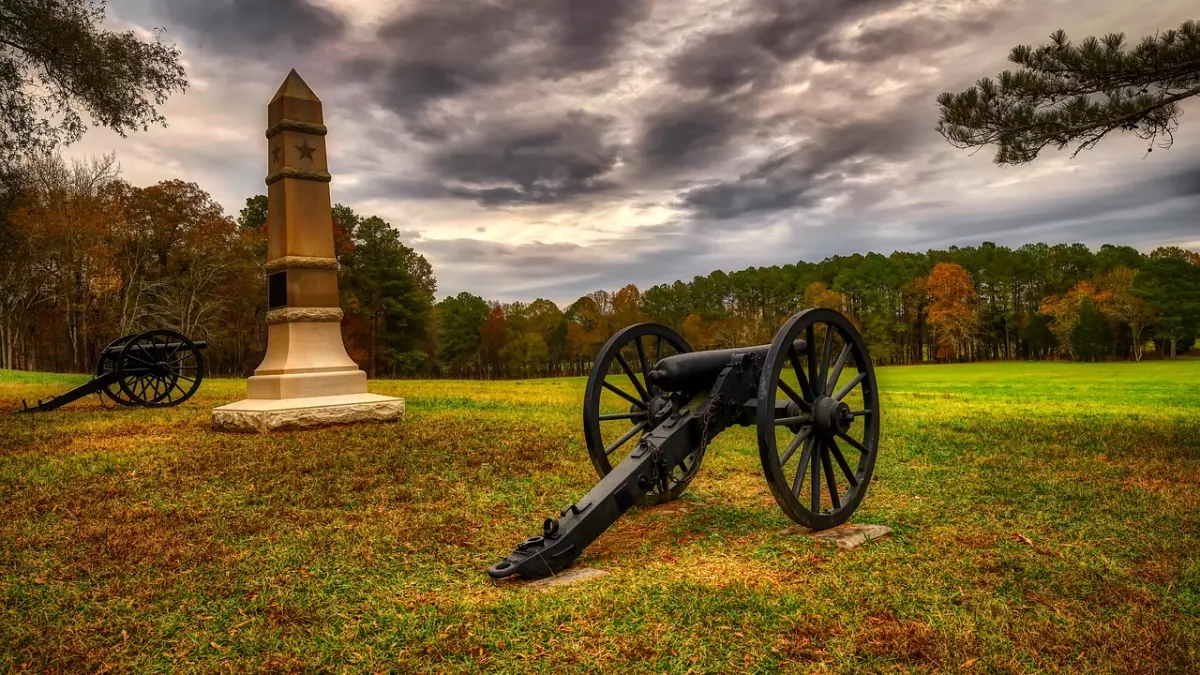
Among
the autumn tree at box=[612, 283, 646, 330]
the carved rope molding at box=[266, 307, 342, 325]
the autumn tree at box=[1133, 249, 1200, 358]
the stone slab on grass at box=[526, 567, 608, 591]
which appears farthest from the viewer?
the autumn tree at box=[612, 283, 646, 330]

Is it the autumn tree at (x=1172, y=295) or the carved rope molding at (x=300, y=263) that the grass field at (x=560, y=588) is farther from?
the autumn tree at (x=1172, y=295)

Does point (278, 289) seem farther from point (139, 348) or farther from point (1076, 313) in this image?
point (1076, 313)

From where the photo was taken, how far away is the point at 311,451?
7855mm

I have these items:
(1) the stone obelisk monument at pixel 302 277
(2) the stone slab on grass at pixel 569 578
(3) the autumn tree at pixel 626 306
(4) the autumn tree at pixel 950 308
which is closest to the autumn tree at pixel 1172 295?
(4) the autumn tree at pixel 950 308

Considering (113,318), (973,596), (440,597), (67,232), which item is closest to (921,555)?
(973,596)

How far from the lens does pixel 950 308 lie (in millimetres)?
54531

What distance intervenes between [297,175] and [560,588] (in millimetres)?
9336

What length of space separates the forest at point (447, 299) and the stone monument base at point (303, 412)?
5865 mm

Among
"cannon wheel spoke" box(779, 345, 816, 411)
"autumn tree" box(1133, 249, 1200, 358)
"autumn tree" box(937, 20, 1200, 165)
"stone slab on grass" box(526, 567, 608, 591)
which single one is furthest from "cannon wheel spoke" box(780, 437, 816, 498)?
"autumn tree" box(1133, 249, 1200, 358)

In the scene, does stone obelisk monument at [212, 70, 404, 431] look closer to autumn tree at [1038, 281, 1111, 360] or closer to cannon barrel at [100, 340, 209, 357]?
cannon barrel at [100, 340, 209, 357]

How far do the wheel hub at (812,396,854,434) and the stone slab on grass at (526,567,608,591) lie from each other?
194 centimetres

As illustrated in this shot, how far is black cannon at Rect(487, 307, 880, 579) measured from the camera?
399 cm

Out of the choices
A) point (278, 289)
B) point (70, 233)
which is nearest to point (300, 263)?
point (278, 289)

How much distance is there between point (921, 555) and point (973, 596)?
702 mm
